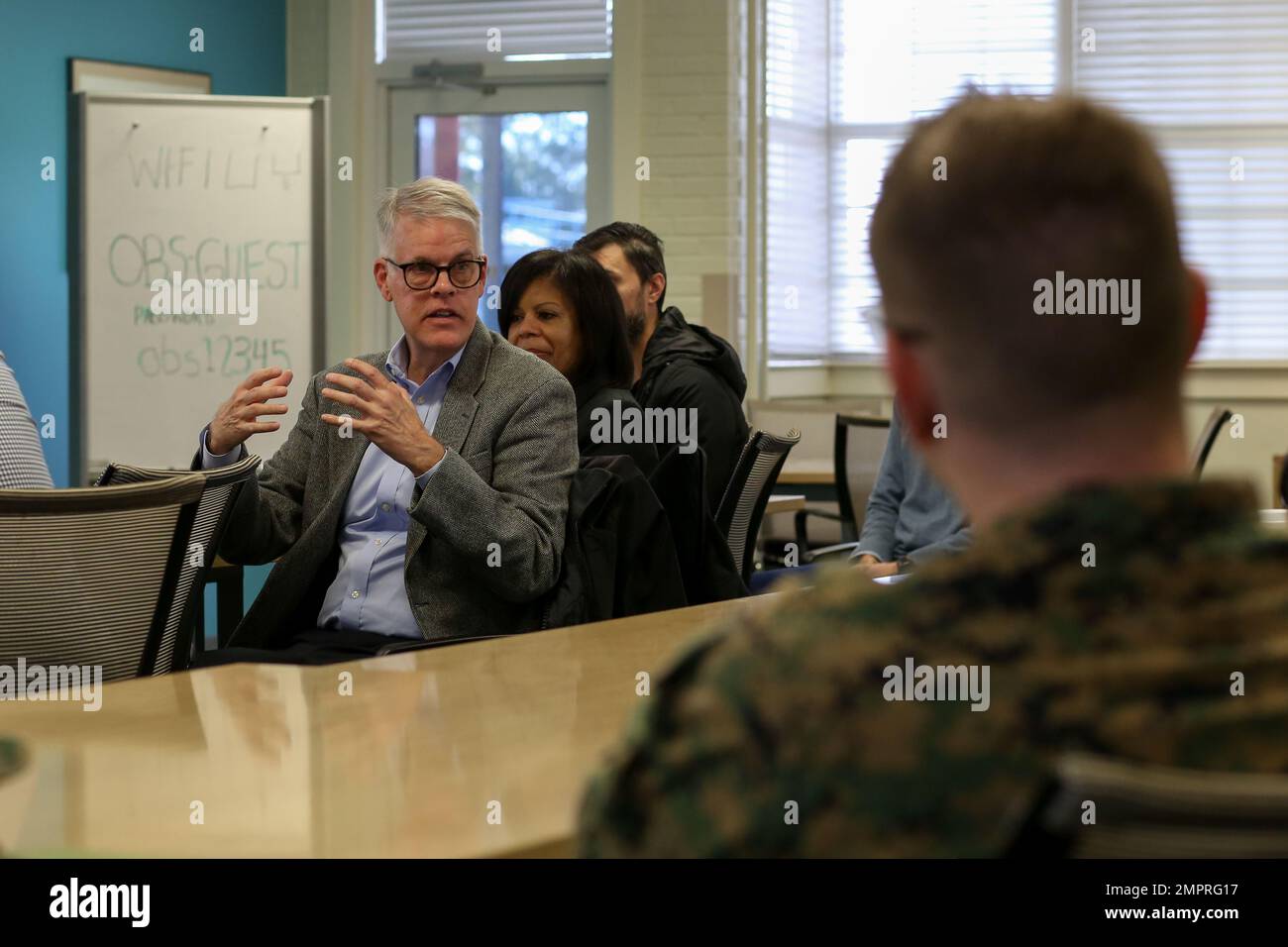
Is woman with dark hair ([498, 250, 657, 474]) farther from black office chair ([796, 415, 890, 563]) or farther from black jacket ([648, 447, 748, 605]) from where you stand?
black office chair ([796, 415, 890, 563])

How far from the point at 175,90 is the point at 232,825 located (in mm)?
6199

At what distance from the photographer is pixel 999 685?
0.69 meters

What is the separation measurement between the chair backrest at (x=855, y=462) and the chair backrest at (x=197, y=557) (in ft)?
11.2

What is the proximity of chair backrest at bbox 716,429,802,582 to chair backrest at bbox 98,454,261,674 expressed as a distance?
147cm

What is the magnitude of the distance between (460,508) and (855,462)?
3.17m

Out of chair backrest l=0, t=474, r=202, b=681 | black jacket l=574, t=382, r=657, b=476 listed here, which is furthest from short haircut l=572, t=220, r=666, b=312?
chair backrest l=0, t=474, r=202, b=681

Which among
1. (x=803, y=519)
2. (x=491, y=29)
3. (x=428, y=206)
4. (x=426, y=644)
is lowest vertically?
(x=803, y=519)

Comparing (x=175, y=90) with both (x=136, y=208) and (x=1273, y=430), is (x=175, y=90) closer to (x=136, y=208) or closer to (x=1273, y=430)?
(x=136, y=208)

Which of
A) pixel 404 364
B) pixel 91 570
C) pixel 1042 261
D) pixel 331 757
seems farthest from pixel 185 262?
pixel 1042 261

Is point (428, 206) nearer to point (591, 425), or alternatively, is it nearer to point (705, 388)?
point (591, 425)

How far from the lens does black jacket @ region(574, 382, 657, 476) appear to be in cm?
318

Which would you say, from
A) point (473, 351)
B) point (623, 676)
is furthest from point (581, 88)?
point (623, 676)

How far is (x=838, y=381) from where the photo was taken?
812cm

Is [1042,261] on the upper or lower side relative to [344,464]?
upper
